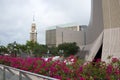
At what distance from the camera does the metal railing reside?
619cm

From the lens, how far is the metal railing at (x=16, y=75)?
6.19m

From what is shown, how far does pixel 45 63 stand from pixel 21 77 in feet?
5.47

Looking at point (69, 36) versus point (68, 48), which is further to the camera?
point (69, 36)

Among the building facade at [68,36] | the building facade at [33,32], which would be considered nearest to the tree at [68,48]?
A: the building facade at [68,36]

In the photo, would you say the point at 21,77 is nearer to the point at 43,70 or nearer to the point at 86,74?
the point at 43,70

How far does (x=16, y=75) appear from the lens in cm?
798

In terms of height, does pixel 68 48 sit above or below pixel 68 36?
below

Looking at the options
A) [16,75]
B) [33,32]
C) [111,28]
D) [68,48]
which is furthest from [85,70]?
[33,32]

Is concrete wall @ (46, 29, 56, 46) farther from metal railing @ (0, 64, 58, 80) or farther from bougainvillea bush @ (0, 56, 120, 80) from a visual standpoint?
bougainvillea bush @ (0, 56, 120, 80)

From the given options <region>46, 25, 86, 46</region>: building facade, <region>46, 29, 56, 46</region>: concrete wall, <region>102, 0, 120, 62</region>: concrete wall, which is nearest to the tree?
<region>46, 25, 86, 46</region>: building facade

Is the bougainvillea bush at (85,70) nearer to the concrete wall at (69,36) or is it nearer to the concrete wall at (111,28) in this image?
the concrete wall at (111,28)

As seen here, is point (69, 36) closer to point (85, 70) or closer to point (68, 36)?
point (68, 36)

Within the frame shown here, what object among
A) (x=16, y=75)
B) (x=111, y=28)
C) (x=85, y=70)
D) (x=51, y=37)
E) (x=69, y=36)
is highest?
(x=111, y=28)

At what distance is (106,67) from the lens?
666 cm
